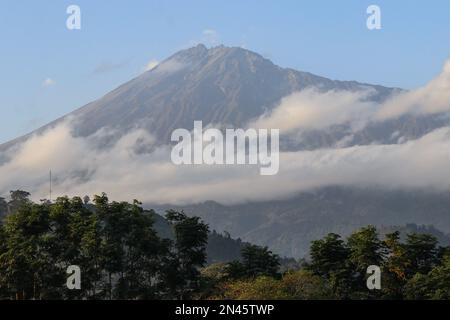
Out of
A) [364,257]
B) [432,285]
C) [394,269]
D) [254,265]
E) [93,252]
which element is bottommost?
[432,285]

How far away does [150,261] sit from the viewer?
56.7 m

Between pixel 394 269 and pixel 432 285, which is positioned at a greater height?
pixel 394 269

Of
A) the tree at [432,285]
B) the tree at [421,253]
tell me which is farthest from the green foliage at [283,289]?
the tree at [421,253]

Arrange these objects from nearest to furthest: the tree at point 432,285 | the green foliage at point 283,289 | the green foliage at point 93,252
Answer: the tree at point 432,285, the green foliage at point 283,289, the green foliage at point 93,252

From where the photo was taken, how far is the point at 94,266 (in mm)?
54219

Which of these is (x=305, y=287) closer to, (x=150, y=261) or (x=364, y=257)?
(x=364, y=257)

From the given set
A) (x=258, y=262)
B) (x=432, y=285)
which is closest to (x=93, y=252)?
(x=258, y=262)

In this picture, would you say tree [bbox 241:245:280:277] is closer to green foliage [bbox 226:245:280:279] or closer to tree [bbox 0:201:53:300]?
green foliage [bbox 226:245:280:279]

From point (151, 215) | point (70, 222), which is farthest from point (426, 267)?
point (70, 222)

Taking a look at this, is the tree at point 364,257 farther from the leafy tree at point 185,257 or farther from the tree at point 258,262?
the leafy tree at point 185,257


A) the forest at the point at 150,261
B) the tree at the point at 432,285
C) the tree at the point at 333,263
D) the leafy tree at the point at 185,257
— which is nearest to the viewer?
the tree at the point at 432,285

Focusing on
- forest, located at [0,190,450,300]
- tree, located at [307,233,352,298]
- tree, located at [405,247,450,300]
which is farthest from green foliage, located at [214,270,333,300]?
tree, located at [405,247,450,300]

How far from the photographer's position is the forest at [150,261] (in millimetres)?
51719
